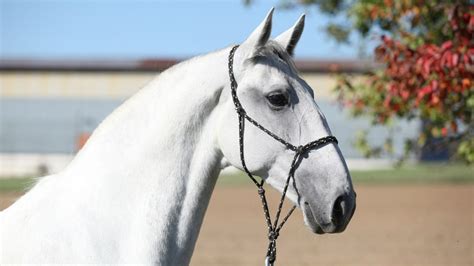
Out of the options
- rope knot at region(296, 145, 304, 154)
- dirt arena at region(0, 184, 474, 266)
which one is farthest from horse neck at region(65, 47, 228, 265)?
dirt arena at region(0, 184, 474, 266)

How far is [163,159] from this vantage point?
13.3 feet

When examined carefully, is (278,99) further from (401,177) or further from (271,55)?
(401,177)

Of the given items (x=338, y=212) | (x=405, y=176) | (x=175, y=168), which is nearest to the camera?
(x=338, y=212)

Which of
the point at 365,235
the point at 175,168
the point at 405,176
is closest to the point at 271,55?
the point at 175,168

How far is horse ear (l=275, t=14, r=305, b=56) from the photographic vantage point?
4.27 meters

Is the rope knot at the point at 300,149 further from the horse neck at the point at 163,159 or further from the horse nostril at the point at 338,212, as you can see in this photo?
the horse neck at the point at 163,159

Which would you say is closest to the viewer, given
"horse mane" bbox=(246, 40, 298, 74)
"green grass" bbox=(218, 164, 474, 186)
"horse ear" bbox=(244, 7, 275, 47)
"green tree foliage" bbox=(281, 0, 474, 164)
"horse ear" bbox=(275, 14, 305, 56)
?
"horse ear" bbox=(244, 7, 275, 47)

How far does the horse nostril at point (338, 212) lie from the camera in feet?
12.9

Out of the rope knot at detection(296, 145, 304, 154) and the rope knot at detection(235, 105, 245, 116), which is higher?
the rope knot at detection(235, 105, 245, 116)

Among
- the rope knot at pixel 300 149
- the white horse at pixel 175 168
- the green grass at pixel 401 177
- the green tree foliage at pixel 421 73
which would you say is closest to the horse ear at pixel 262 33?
the white horse at pixel 175 168

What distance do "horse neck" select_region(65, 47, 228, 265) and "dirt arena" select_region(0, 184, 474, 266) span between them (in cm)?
552

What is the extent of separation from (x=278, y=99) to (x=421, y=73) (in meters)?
4.13

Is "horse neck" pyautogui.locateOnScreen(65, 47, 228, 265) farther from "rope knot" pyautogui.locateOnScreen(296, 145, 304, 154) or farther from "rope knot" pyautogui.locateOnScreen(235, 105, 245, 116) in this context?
"rope knot" pyautogui.locateOnScreen(296, 145, 304, 154)

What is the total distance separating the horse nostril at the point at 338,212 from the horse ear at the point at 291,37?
2.79ft
